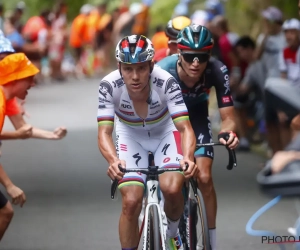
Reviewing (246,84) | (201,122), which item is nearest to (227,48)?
(246,84)

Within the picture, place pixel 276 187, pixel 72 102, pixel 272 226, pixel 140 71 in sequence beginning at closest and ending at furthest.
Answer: pixel 276 187 → pixel 140 71 → pixel 272 226 → pixel 72 102

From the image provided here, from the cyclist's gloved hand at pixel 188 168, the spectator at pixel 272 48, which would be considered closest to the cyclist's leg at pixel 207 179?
the cyclist's gloved hand at pixel 188 168

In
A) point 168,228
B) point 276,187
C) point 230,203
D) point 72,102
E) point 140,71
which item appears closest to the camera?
point 276,187

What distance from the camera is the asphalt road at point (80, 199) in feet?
31.7

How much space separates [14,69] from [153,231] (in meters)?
2.16

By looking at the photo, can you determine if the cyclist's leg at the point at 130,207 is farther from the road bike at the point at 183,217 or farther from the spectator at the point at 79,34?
the spectator at the point at 79,34

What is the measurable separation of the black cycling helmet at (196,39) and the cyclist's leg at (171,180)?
0.75 meters

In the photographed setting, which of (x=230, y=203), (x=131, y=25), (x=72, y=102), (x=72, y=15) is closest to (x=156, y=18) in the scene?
(x=131, y=25)

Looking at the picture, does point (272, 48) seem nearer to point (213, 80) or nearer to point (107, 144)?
point (213, 80)

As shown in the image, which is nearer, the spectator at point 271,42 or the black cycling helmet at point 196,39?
the black cycling helmet at point 196,39

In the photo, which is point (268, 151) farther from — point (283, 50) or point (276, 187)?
point (276, 187)

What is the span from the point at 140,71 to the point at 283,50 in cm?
690

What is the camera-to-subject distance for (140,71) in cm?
718

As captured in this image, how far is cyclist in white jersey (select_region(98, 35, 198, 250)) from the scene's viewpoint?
23.3 ft
